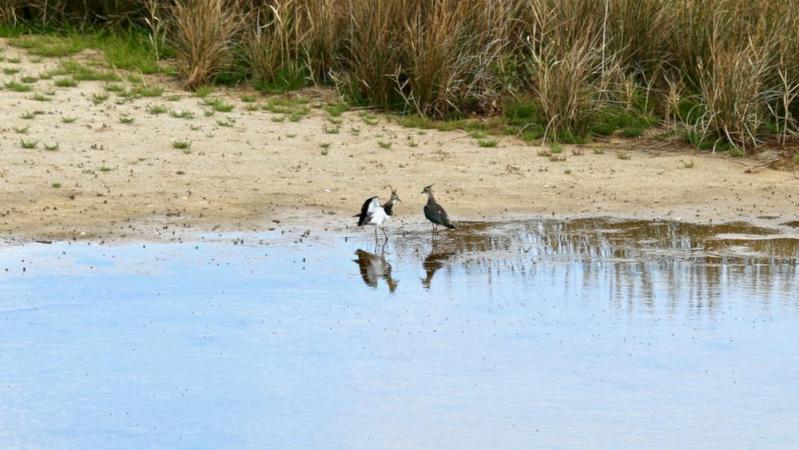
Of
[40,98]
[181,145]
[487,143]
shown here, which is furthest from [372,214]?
[40,98]

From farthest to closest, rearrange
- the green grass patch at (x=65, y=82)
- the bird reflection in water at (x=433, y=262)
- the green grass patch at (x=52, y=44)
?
the green grass patch at (x=52, y=44) → the green grass patch at (x=65, y=82) → the bird reflection in water at (x=433, y=262)

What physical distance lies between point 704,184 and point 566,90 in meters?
1.89

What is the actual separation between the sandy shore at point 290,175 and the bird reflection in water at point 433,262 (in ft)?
4.09

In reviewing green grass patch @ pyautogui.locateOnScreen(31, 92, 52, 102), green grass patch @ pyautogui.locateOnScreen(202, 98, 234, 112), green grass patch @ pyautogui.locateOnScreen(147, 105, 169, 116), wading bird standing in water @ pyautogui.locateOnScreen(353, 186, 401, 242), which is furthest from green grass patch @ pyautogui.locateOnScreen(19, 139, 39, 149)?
wading bird standing in water @ pyautogui.locateOnScreen(353, 186, 401, 242)

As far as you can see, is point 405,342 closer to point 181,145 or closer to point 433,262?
point 433,262

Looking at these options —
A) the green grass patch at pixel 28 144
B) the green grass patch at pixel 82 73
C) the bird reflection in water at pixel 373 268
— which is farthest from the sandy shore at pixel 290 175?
the bird reflection in water at pixel 373 268

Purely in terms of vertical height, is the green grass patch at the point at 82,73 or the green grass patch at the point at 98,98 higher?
the green grass patch at the point at 82,73

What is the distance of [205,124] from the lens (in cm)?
1482

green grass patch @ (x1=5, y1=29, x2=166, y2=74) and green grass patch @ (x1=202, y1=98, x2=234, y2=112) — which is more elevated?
green grass patch @ (x1=5, y1=29, x2=166, y2=74)

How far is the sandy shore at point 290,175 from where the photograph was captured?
12078mm

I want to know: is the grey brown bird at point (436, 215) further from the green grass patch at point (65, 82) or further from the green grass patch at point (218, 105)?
the green grass patch at point (65, 82)

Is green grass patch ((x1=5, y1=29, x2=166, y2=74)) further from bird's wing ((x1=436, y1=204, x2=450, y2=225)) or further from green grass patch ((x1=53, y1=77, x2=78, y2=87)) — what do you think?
bird's wing ((x1=436, y1=204, x2=450, y2=225))

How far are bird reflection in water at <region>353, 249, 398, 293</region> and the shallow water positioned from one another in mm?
23

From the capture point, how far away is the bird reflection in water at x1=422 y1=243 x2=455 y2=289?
33.1 ft
